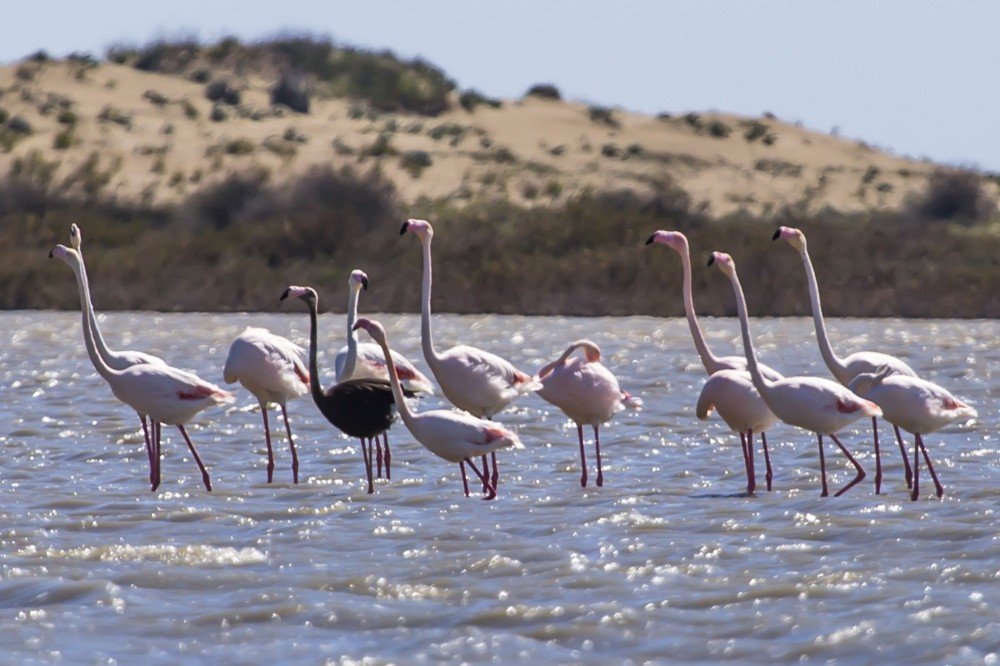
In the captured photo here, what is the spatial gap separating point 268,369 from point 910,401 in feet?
12.6

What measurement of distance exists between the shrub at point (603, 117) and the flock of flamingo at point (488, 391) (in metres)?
43.3

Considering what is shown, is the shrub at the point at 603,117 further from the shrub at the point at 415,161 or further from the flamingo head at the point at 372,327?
the flamingo head at the point at 372,327

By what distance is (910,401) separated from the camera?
33.4 ft

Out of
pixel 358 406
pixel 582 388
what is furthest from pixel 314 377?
pixel 582 388

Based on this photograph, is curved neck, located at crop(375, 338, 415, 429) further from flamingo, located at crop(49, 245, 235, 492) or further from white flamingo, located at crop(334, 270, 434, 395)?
flamingo, located at crop(49, 245, 235, 492)

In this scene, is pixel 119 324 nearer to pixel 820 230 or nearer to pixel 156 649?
pixel 820 230

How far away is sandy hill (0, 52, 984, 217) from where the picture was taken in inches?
1678

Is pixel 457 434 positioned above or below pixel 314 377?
below

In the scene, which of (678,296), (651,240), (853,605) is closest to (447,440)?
(651,240)

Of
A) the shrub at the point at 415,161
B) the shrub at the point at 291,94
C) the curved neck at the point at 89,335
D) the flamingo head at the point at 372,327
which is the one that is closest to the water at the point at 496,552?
the curved neck at the point at 89,335

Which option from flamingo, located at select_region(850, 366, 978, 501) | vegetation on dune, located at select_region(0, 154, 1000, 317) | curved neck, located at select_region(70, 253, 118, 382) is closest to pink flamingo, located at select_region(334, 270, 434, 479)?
curved neck, located at select_region(70, 253, 118, 382)

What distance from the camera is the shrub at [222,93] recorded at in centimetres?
5391

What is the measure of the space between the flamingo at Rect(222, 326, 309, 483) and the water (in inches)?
23.0

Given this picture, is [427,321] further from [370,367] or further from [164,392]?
[164,392]
